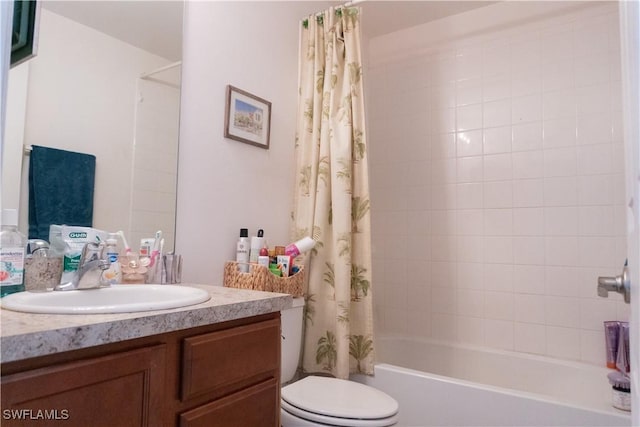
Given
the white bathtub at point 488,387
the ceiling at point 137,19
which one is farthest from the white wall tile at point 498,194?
the ceiling at point 137,19

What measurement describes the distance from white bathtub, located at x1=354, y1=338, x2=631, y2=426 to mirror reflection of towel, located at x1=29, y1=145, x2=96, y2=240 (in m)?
1.37

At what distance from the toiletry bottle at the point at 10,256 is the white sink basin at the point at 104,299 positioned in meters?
0.05

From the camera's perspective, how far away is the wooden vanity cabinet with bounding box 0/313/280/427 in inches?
24.7

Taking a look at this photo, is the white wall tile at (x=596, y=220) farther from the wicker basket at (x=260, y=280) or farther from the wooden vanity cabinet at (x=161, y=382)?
the wooden vanity cabinet at (x=161, y=382)

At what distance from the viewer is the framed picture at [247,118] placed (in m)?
1.68

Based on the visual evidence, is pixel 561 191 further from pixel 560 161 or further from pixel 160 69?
pixel 160 69

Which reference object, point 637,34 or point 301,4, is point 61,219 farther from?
point 301,4

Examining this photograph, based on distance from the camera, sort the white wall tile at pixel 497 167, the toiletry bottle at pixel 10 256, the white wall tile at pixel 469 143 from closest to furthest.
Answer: the toiletry bottle at pixel 10 256 < the white wall tile at pixel 497 167 < the white wall tile at pixel 469 143

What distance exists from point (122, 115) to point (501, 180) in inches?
76.8

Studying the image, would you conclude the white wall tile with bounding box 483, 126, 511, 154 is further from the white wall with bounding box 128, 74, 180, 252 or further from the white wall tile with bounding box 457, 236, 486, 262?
the white wall with bounding box 128, 74, 180, 252

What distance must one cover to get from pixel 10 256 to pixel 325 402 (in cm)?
99

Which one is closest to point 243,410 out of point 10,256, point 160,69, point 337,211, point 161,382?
point 161,382

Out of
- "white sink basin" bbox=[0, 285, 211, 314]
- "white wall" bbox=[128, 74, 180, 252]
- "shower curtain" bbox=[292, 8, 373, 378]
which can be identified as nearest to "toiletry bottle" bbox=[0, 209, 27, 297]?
"white sink basin" bbox=[0, 285, 211, 314]

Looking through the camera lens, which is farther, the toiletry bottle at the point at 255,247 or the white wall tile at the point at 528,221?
the white wall tile at the point at 528,221
